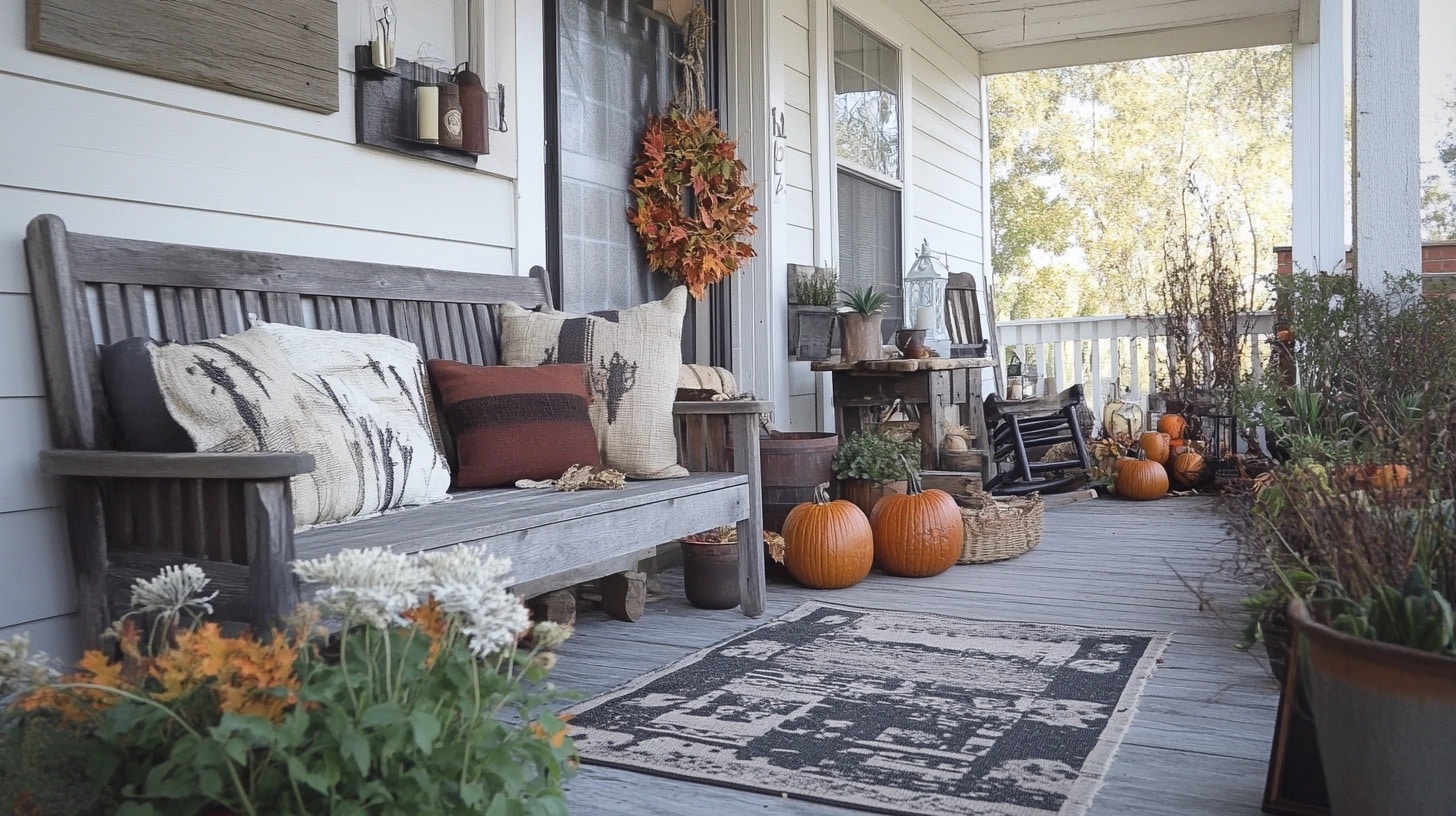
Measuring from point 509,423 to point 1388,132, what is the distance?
2603 mm

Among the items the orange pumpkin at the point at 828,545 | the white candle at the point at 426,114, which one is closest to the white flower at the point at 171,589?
the white candle at the point at 426,114

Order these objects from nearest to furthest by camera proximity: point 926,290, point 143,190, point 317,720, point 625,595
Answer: point 317,720
point 143,190
point 625,595
point 926,290

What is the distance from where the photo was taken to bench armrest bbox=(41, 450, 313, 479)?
5.24 feet

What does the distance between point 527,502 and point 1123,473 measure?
3929 mm

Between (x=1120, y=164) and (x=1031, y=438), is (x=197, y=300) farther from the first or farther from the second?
(x=1120, y=164)

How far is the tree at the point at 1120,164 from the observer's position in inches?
553

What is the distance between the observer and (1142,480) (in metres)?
5.49

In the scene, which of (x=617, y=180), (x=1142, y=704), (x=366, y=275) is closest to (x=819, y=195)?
(x=617, y=180)

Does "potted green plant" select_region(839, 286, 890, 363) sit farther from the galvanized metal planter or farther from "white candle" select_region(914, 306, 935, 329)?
the galvanized metal planter

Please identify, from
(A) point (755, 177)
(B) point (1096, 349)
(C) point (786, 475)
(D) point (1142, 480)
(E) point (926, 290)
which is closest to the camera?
(C) point (786, 475)

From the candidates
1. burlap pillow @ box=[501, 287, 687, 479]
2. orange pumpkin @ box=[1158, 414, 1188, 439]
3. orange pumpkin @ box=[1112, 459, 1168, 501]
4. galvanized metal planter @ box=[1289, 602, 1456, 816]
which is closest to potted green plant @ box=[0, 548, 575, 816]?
galvanized metal planter @ box=[1289, 602, 1456, 816]

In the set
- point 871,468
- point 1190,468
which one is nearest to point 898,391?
point 871,468

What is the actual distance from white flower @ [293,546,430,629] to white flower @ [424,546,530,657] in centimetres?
3

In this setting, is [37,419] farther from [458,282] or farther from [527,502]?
[458,282]
